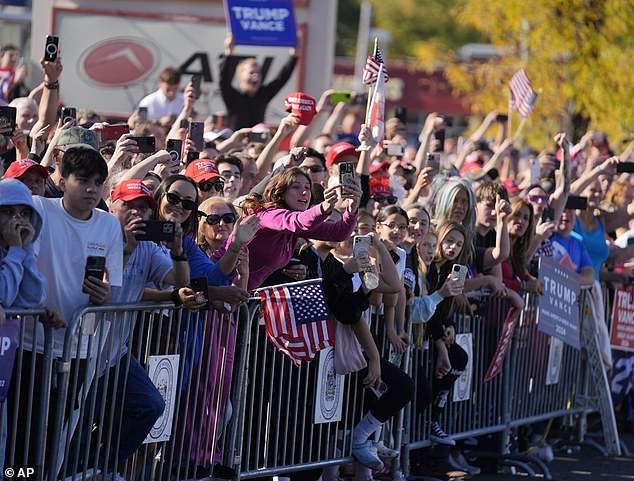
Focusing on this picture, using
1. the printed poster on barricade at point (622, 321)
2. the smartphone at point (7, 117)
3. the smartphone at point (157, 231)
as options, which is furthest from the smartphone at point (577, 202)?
the smartphone at point (157, 231)

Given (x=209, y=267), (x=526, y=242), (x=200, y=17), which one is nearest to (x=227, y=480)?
(x=209, y=267)

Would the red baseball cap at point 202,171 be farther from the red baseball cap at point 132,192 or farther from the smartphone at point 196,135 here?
the red baseball cap at point 132,192

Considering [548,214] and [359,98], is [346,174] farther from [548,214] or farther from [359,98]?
[359,98]

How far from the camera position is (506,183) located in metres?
13.4

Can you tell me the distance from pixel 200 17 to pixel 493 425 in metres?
10.00

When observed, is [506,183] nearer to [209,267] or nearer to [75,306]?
[209,267]

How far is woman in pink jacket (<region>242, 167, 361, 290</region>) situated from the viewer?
7.92 meters

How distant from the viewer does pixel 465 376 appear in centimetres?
1031

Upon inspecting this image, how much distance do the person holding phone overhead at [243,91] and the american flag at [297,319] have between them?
6266mm

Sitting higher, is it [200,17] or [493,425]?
[200,17]

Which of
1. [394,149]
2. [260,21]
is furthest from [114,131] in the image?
[260,21]

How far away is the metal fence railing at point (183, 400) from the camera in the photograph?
6578 millimetres

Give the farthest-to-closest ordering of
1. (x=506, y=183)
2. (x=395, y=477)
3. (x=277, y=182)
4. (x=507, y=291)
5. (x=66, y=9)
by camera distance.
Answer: (x=66, y=9)
(x=506, y=183)
(x=507, y=291)
(x=395, y=477)
(x=277, y=182)

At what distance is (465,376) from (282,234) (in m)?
2.80
